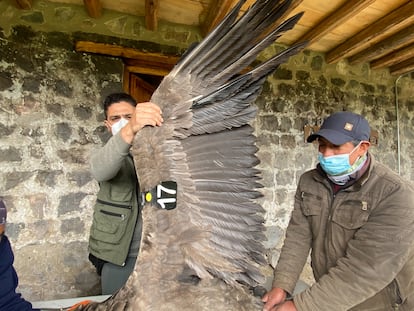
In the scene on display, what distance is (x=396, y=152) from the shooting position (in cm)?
421

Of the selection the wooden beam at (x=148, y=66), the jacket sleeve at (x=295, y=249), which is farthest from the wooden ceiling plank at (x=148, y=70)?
the jacket sleeve at (x=295, y=249)

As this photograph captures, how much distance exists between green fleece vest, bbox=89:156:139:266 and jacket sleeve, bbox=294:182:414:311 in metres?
0.87

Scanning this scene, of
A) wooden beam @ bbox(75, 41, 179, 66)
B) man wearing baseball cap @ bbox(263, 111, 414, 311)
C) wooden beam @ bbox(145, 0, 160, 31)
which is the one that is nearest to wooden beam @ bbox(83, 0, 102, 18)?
wooden beam @ bbox(75, 41, 179, 66)

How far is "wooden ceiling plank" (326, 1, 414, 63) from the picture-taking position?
8.51 feet

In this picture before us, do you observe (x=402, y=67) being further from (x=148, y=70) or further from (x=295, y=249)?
(x=295, y=249)

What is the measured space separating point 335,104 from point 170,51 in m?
1.99

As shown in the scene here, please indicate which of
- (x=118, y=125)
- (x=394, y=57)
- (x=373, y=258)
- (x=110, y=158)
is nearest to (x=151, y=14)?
(x=118, y=125)

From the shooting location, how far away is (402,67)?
3914 mm

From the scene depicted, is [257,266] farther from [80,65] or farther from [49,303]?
[80,65]

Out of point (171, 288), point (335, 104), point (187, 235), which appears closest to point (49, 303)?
point (171, 288)

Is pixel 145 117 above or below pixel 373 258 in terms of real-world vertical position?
above

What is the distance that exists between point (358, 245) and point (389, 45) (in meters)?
2.63

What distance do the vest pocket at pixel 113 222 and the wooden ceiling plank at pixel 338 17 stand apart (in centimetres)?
172

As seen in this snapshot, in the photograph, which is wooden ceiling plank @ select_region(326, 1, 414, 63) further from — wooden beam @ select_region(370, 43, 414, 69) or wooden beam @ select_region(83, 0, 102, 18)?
wooden beam @ select_region(83, 0, 102, 18)
